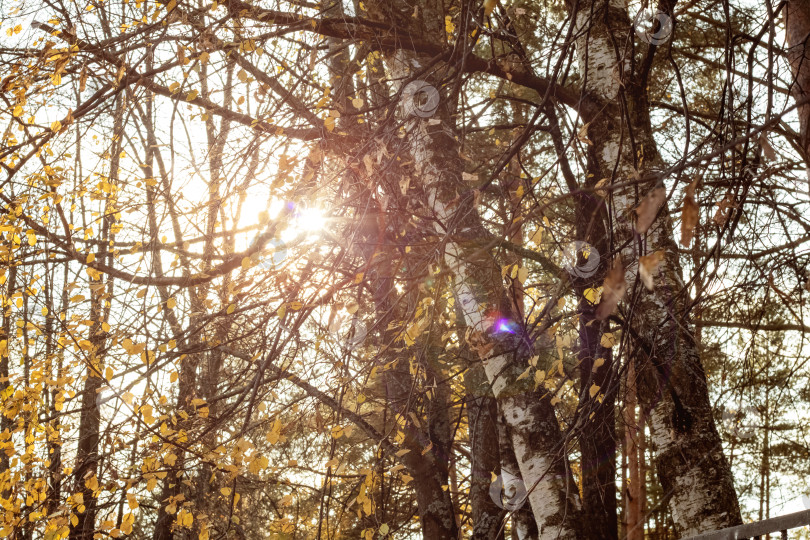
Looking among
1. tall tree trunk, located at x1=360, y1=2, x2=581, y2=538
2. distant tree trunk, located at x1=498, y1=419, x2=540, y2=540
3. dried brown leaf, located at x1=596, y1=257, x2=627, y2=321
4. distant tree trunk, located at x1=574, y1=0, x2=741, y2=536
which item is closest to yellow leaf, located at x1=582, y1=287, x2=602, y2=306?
distant tree trunk, located at x1=574, y1=0, x2=741, y2=536

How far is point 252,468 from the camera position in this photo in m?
3.38

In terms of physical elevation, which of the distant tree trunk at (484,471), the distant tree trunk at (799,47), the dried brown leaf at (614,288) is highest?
the distant tree trunk at (799,47)

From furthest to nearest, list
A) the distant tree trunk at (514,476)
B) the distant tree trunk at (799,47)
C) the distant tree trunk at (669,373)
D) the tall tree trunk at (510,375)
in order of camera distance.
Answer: the distant tree trunk at (514,476) → the tall tree trunk at (510,375) → the distant tree trunk at (669,373) → the distant tree trunk at (799,47)

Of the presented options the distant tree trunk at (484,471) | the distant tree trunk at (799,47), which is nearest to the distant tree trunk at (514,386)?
the distant tree trunk at (799,47)

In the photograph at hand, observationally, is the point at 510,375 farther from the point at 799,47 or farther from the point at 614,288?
the point at 614,288

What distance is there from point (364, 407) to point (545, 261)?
404 cm

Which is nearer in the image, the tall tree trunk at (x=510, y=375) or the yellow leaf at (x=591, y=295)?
the yellow leaf at (x=591, y=295)

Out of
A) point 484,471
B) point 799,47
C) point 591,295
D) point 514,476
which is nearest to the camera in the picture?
point 799,47

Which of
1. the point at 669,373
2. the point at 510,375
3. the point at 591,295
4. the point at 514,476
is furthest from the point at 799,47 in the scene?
the point at 514,476

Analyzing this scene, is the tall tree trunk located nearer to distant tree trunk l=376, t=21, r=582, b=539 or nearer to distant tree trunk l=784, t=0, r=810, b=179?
distant tree trunk l=376, t=21, r=582, b=539

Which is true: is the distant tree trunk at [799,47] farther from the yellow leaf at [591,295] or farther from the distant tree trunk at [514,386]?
the distant tree trunk at [514,386]

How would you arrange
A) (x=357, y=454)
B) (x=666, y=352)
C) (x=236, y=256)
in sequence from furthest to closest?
(x=357, y=454), (x=236, y=256), (x=666, y=352)

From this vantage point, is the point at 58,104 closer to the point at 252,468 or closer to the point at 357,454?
the point at 252,468

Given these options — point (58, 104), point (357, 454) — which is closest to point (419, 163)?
point (58, 104)
